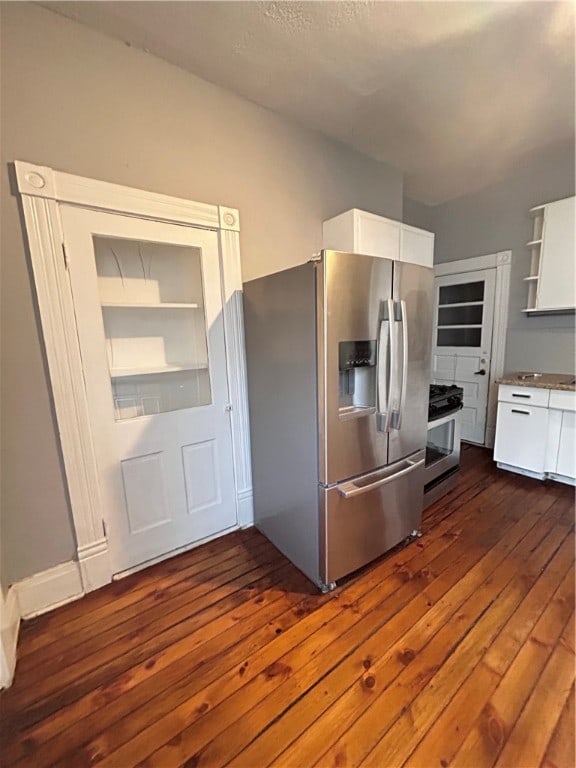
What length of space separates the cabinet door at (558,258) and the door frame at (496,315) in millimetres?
446

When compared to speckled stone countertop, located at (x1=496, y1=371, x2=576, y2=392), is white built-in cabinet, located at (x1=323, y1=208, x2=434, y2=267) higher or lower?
higher

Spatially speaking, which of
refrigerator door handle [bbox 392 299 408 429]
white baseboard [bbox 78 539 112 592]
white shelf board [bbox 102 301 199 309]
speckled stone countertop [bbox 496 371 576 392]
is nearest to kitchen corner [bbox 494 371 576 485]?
speckled stone countertop [bbox 496 371 576 392]

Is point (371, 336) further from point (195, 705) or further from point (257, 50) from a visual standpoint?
point (195, 705)

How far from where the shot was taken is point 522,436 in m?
2.97

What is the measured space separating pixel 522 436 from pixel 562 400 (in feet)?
1.49

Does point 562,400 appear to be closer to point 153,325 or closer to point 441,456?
point 441,456

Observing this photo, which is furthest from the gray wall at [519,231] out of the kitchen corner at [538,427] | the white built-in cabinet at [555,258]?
the kitchen corner at [538,427]

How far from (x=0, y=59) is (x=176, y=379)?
1603 mm

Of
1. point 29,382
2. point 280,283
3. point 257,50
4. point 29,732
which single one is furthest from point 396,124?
point 29,732

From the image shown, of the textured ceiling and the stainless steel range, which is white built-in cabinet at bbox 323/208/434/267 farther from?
the stainless steel range

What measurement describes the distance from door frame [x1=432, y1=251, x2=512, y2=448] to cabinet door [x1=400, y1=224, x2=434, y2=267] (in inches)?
40.8


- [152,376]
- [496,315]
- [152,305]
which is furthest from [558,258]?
[152,376]

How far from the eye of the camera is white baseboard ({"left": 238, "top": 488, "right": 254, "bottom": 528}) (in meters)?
2.36

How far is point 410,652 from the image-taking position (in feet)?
4.72
